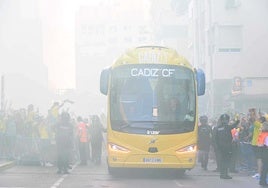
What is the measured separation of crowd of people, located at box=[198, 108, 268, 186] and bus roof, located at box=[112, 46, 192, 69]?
202cm

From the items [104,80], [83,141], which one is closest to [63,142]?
[104,80]

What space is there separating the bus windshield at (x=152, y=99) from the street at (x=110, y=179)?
1.36 m

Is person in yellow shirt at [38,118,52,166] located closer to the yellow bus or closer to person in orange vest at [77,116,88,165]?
person in orange vest at [77,116,88,165]

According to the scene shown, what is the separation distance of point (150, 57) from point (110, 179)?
11.1 ft

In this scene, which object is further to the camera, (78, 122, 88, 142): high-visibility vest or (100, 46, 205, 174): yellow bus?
(78, 122, 88, 142): high-visibility vest

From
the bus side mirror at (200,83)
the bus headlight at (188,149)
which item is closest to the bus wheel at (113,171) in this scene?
the bus headlight at (188,149)

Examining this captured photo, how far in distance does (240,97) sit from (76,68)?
75.9 meters

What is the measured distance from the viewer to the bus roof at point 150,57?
630 inches

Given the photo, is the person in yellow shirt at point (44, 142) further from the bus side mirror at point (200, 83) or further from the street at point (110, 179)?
the bus side mirror at point (200, 83)

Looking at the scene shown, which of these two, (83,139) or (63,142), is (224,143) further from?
(83,139)

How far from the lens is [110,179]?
1580cm

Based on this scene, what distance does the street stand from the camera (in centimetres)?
1441

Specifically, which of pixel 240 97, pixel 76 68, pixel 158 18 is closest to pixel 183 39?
pixel 158 18

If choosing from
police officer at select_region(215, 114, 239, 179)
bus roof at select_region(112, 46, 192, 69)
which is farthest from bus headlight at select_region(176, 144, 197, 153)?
bus roof at select_region(112, 46, 192, 69)
